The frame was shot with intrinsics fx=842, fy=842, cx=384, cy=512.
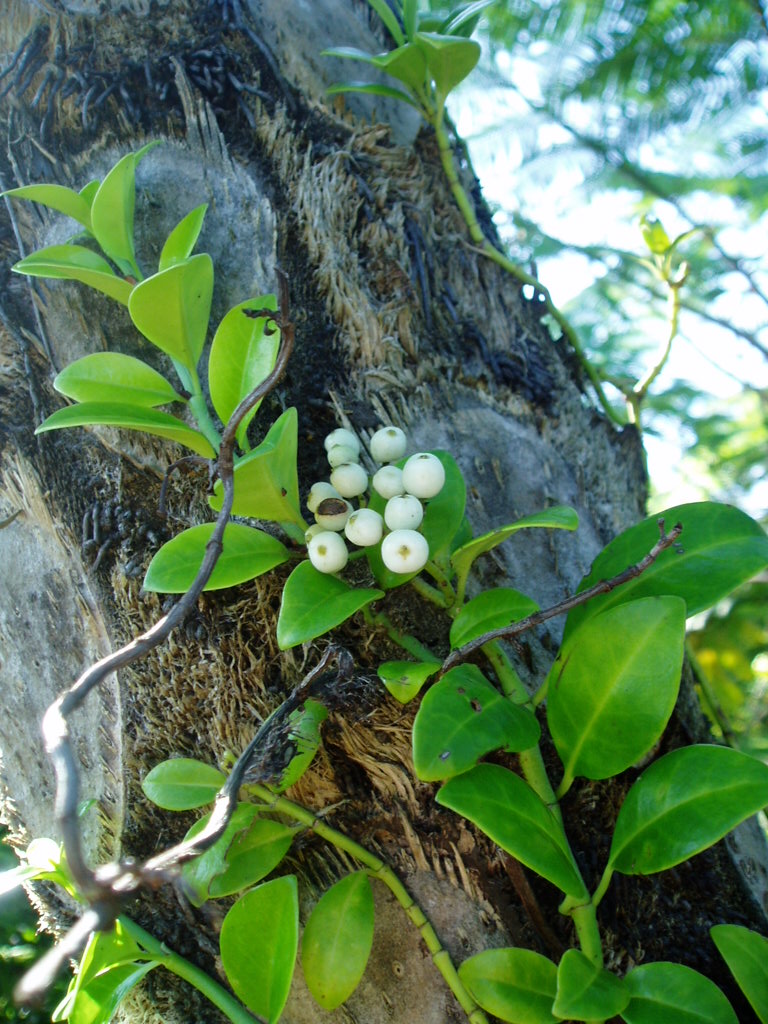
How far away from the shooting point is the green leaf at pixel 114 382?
74cm

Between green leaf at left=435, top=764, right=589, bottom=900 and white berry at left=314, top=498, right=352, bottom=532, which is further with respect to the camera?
white berry at left=314, top=498, right=352, bottom=532

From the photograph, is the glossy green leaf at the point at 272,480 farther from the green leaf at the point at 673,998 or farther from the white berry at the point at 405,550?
the green leaf at the point at 673,998

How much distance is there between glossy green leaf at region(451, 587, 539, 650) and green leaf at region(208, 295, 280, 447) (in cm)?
25

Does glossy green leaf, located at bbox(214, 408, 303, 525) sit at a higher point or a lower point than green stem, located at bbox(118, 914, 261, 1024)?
higher

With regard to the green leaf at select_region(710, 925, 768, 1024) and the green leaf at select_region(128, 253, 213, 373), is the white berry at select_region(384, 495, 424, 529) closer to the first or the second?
the green leaf at select_region(128, 253, 213, 373)

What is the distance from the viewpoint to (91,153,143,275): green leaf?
2.65 feet

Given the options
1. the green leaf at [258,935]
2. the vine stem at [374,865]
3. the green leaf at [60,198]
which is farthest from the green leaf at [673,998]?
the green leaf at [60,198]

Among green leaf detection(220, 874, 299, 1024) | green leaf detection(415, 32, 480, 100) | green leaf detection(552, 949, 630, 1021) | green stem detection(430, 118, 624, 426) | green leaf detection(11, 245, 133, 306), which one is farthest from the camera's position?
green stem detection(430, 118, 624, 426)

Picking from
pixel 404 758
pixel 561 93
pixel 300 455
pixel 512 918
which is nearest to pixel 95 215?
pixel 300 455

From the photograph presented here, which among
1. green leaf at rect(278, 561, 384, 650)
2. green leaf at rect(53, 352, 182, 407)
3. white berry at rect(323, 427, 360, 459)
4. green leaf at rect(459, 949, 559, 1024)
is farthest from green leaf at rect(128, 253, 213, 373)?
green leaf at rect(459, 949, 559, 1024)

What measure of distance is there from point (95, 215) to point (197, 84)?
25cm

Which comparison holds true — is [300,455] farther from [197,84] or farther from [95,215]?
[197,84]

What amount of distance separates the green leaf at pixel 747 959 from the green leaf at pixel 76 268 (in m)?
0.77

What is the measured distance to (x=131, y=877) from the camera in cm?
Answer: 41
